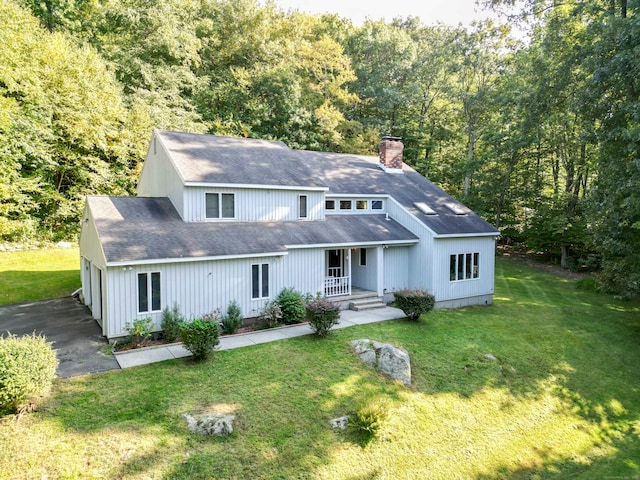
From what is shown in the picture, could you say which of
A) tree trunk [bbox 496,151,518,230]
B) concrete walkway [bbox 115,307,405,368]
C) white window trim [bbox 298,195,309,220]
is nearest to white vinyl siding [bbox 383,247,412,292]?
concrete walkway [bbox 115,307,405,368]

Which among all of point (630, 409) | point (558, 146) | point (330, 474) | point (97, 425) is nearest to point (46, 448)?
point (97, 425)

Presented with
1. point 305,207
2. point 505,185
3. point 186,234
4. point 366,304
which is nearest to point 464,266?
point 366,304

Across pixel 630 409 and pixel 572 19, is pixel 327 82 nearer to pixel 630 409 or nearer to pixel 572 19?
pixel 572 19

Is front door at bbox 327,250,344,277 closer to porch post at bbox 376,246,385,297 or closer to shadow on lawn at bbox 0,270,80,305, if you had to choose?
porch post at bbox 376,246,385,297

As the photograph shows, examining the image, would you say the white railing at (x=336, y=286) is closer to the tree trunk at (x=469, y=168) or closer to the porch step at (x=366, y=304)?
the porch step at (x=366, y=304)

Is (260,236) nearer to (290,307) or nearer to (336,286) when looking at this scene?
(290,307)

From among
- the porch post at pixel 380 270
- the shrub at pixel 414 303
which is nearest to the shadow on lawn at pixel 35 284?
the porch post at pixel 380 270
